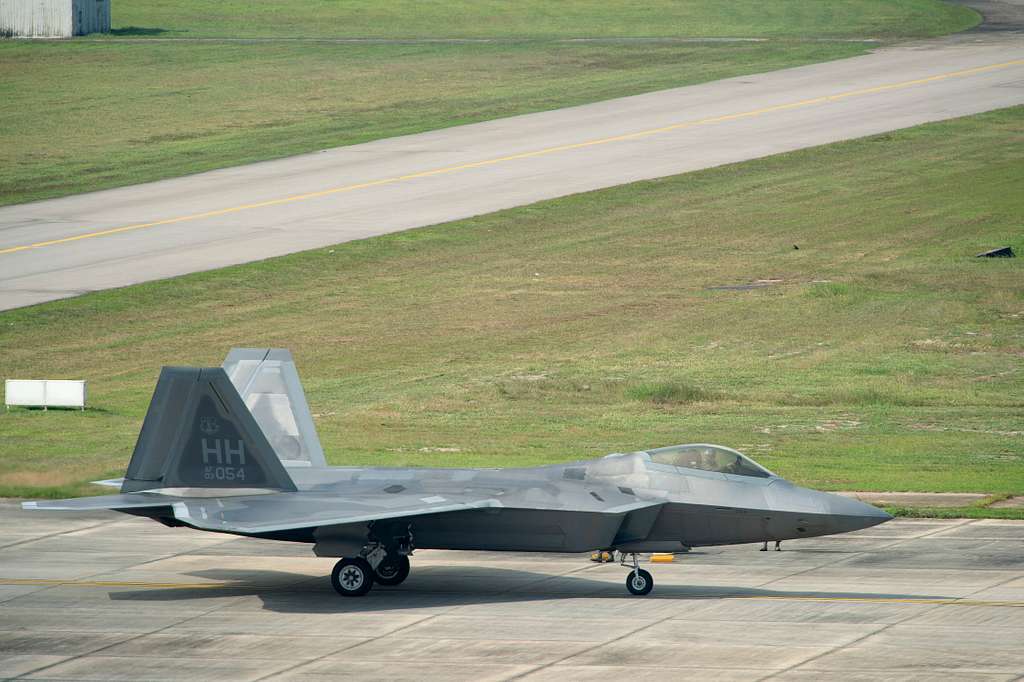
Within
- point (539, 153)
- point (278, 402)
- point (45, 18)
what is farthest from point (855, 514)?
point (45, 18)

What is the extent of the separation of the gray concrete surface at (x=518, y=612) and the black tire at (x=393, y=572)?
17 cm

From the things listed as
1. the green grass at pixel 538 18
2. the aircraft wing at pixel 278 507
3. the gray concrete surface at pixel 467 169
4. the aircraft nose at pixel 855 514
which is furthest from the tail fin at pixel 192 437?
the green grass at pixel 538 18

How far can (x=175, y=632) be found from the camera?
23.1 metres

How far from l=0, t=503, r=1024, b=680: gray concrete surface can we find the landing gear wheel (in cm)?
38

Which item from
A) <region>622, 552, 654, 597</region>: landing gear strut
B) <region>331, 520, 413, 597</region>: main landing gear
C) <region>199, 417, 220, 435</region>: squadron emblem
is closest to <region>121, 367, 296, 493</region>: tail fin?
<region>199, 417, 220, 435</region>: squadron emblem

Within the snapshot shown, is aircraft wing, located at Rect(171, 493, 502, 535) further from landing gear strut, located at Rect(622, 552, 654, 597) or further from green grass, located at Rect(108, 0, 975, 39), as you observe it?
green grass, located at Rect(108, 0, 975, 39)

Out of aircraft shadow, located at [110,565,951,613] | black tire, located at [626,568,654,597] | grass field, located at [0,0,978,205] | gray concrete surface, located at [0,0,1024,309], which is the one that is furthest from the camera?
grass field, located at [0,0,978,205]

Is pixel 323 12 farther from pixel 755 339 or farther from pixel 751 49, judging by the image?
pixel 755 339

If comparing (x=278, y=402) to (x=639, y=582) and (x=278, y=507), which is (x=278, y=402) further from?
(x=639, y=582)

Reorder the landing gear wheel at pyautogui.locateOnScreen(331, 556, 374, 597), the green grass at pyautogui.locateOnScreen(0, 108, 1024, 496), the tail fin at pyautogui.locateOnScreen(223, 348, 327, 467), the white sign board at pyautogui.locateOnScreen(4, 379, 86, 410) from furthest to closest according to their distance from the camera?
1. the white sign board at pyautogui.locateOnScreen(4, 379, 86, 410)
2. the green grass at pyautogui.locateOnScreen(0, 108, 1024, 496)
3. the tail fin at pyautogui.locateOnScreen(223, 348, 327, 467)
4. the landing gear wheel at pyautogui.locateOnScreen(331, 556, 374, 597)

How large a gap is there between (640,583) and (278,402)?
26.5 feet

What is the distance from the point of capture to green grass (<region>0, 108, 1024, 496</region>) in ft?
122

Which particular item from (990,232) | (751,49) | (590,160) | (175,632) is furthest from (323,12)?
(175,632)

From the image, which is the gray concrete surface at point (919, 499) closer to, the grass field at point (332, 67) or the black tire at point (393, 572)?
the black tire at point (393, 572)
